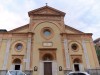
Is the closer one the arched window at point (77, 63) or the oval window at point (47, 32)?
the arched window at point (77, 63)

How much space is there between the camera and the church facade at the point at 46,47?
22516 mm

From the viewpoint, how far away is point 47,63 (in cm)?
2333

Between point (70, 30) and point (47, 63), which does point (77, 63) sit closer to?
point (47, 63)

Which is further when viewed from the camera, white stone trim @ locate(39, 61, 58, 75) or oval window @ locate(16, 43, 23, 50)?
oval window @ locate(16, 43, 23, 50)

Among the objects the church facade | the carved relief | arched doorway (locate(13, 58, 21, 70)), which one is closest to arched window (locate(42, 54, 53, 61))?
the church facade

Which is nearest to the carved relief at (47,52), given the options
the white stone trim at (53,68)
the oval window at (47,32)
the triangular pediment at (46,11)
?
the white stone trim at (53,68)

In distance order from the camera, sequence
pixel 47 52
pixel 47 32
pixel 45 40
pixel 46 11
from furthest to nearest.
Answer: pixel 46 11 → pixel 47 32 → pixel 45 40 → pixel 47 52

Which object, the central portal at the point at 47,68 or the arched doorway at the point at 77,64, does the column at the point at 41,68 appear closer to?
the central portal at the point at 47,68

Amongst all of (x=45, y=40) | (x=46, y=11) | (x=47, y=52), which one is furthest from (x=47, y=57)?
(x=46, y=11)

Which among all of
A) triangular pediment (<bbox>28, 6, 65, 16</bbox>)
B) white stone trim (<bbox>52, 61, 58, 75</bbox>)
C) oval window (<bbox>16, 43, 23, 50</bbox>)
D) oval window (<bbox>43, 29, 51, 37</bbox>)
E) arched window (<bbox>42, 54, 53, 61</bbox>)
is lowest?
white stone trim (<bbox>52, 61, 58, 75</bbox>)

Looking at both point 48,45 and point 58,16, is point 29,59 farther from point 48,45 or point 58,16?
point 58,16

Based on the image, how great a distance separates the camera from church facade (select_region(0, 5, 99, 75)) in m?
22.5

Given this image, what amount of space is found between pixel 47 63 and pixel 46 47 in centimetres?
267

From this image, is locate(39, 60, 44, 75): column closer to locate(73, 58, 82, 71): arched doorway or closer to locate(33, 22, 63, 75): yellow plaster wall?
locate(33, 22, 63, 75): yellow plaster wall
